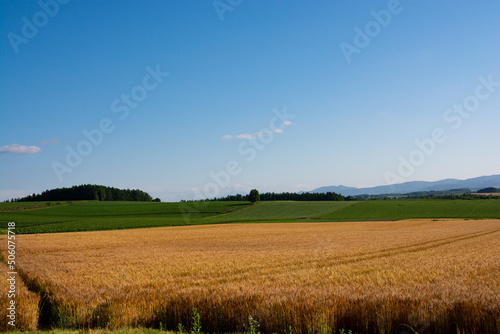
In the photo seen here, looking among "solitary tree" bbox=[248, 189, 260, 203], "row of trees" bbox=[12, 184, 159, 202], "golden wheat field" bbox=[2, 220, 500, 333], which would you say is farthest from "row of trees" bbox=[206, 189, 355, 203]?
"golden wheat field" bbox=[2, 220, 500, 333]

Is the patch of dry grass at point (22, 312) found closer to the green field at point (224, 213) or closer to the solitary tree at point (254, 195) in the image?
the green field at point (224, 213)

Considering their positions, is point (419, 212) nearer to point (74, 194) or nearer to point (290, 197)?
point (290, 197)

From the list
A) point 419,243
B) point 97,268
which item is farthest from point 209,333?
point 419,243

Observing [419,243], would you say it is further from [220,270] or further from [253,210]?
[253,210]

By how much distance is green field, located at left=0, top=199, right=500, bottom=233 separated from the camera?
251ft

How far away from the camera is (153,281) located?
1359 centimetres

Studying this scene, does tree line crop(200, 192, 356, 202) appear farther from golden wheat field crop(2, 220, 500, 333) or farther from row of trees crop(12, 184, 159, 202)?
golden wheat field crop(2, 220, 500, 333)

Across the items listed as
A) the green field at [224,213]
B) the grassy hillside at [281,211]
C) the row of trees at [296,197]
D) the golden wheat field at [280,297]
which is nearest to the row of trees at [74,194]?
the green field at [224,213]

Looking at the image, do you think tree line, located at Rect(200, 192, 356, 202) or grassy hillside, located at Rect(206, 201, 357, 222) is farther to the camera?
tree line, located at Rect(200, 192, 356, 202)

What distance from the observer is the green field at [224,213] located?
251ft

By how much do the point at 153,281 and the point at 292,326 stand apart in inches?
290

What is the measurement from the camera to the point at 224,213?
337ft

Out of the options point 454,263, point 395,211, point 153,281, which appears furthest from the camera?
point 395,211

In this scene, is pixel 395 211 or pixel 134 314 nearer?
pixel 134 314
